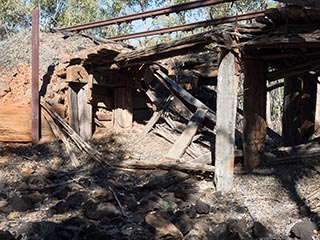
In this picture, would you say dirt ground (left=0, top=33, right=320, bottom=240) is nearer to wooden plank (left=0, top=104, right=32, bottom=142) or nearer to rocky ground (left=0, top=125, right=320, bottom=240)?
rocky ground (left=0, top=125, right=320, bottom=240)

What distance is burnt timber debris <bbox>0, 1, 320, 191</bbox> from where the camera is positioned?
19.1 feet

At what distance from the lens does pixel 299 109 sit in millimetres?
7938

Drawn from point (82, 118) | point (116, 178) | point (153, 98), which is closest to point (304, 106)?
point (153, 98)

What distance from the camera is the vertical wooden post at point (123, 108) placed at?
367 inches

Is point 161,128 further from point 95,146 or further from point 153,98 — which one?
point 95,146

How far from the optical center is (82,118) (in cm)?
883

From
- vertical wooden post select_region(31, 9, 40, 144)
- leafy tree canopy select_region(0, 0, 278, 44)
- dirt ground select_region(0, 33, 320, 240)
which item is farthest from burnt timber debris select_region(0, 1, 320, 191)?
leafy tree canopy select_region(0, 0, 278, 44)

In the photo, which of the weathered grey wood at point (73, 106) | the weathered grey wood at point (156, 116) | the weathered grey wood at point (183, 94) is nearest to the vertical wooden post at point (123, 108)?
the weathered grey wood at point (156, 116)

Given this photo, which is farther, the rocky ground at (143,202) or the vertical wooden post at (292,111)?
the vertical wooden post at (292,111)

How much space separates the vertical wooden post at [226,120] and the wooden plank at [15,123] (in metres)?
4.43

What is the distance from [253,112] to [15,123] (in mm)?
5050

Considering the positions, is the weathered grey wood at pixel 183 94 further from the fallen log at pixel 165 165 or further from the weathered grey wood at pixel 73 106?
the weathered grey wood at pixel 73 106

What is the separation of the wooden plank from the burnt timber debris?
451 millimetres

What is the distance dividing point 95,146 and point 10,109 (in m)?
2.00
